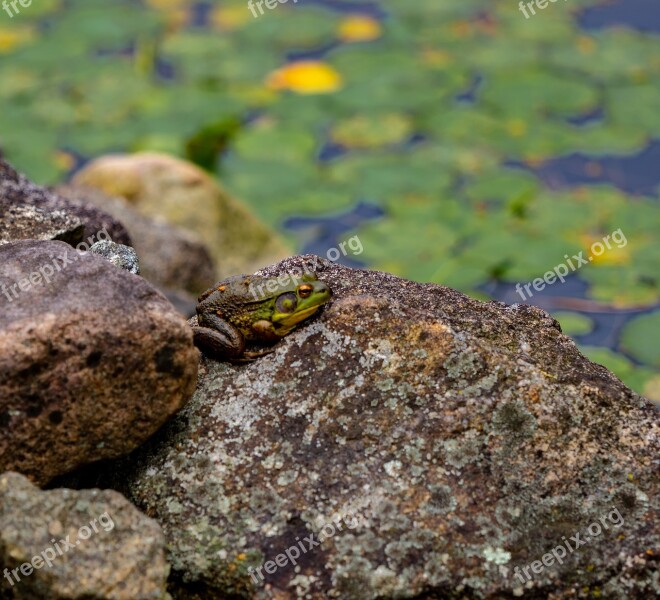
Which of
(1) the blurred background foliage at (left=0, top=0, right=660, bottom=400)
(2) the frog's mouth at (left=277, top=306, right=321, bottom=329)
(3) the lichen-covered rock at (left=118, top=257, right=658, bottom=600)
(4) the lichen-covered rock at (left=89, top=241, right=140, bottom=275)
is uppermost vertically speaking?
(4) the lichen-covered rock at (left=89, top=241, right=140, bottom=275)

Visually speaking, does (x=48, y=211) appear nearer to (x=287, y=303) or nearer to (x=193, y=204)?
(x=287, y=303)

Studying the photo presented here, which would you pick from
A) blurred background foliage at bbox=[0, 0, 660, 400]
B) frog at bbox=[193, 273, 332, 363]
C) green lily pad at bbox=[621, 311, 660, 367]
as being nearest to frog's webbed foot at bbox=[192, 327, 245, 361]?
frog at bbox=[193, 273, 332, 363]

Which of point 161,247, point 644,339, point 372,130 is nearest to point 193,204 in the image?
point 161,247

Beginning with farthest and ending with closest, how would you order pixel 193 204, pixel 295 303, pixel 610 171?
pixel 610 171 < pixel 193 204 < pixel 295 303

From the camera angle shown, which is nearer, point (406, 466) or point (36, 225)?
point (406, 466)

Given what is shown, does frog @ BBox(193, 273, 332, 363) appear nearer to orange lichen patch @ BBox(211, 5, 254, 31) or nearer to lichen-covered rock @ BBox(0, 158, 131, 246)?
lichen-covered rock @ BBox(0, 158, 131, 246)

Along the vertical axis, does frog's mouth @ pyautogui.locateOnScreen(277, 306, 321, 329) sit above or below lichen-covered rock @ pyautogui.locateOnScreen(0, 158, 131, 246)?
below

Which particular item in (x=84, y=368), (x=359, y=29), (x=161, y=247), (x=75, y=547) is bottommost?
(x=359, y=29)

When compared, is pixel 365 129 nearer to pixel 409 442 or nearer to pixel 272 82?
pixel 272 82
